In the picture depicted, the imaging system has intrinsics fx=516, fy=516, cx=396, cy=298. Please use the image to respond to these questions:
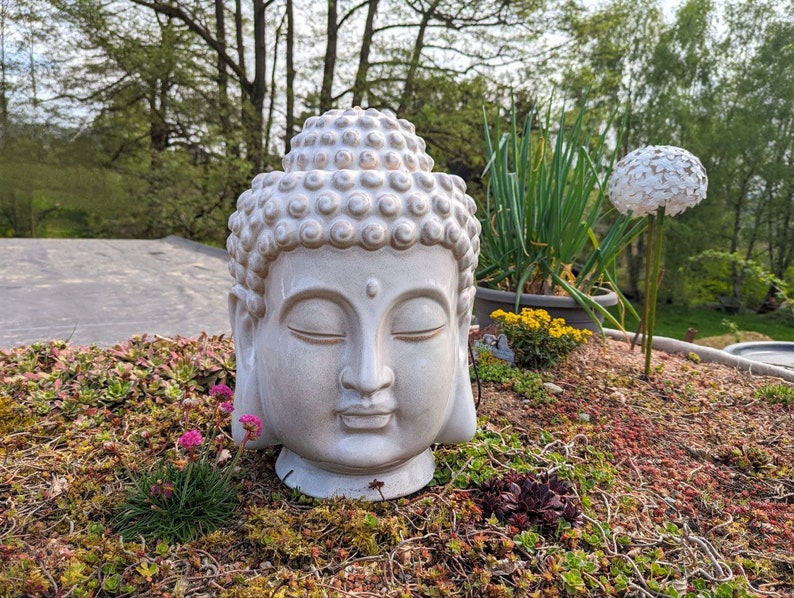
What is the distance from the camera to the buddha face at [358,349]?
56.2 inches

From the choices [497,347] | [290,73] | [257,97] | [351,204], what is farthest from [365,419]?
[257,97]

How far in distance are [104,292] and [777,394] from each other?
5178 millimetres

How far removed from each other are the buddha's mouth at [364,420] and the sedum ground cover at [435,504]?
28 cm

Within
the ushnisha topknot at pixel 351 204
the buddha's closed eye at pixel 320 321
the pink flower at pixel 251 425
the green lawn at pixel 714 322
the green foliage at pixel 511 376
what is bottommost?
the green lawn at pixel 714 322

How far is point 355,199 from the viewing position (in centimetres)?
140

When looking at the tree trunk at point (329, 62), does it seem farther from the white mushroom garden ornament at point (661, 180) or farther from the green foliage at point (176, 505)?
the green foliage at point (176, 505)

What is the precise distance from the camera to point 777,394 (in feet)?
9.41

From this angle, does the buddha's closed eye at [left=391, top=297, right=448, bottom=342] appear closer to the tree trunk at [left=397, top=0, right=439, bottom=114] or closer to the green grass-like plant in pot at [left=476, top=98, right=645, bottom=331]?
the green grass-like plant in pot at [left=476, top=98, right=645, bottom=331]

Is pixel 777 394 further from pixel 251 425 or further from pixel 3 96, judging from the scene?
pixel 3 96

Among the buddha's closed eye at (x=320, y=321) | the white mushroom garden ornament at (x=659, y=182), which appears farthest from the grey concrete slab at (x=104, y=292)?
the white mushroom garden ornament at (x=659, y=182)

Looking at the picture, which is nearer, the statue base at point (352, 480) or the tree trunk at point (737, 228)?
the statue base at point (352, 480)

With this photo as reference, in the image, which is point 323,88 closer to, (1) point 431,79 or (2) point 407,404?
(1) point 431,79

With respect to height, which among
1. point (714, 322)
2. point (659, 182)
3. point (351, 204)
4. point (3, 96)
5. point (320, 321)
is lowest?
point (714, 322)

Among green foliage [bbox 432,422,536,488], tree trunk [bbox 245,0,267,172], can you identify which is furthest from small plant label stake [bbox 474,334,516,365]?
tree trunk [bbox 245,0,267,172]
